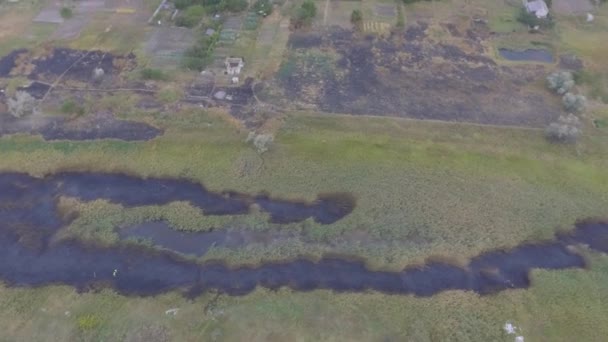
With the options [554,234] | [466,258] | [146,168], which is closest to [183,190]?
[146,168]

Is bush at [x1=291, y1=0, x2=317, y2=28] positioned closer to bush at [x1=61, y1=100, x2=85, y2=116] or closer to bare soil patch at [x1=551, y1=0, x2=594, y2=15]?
bush at [x1=61, y1=100, x2=85, y2=116]

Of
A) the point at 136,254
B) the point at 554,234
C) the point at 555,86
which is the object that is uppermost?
the point at 555,86

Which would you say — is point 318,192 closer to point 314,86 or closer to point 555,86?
point 314,86

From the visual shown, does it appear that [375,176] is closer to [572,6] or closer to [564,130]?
[564,130]

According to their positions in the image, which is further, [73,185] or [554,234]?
[73,185]

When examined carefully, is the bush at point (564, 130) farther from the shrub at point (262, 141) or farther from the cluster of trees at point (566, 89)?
the shrub at point (262, 141)
